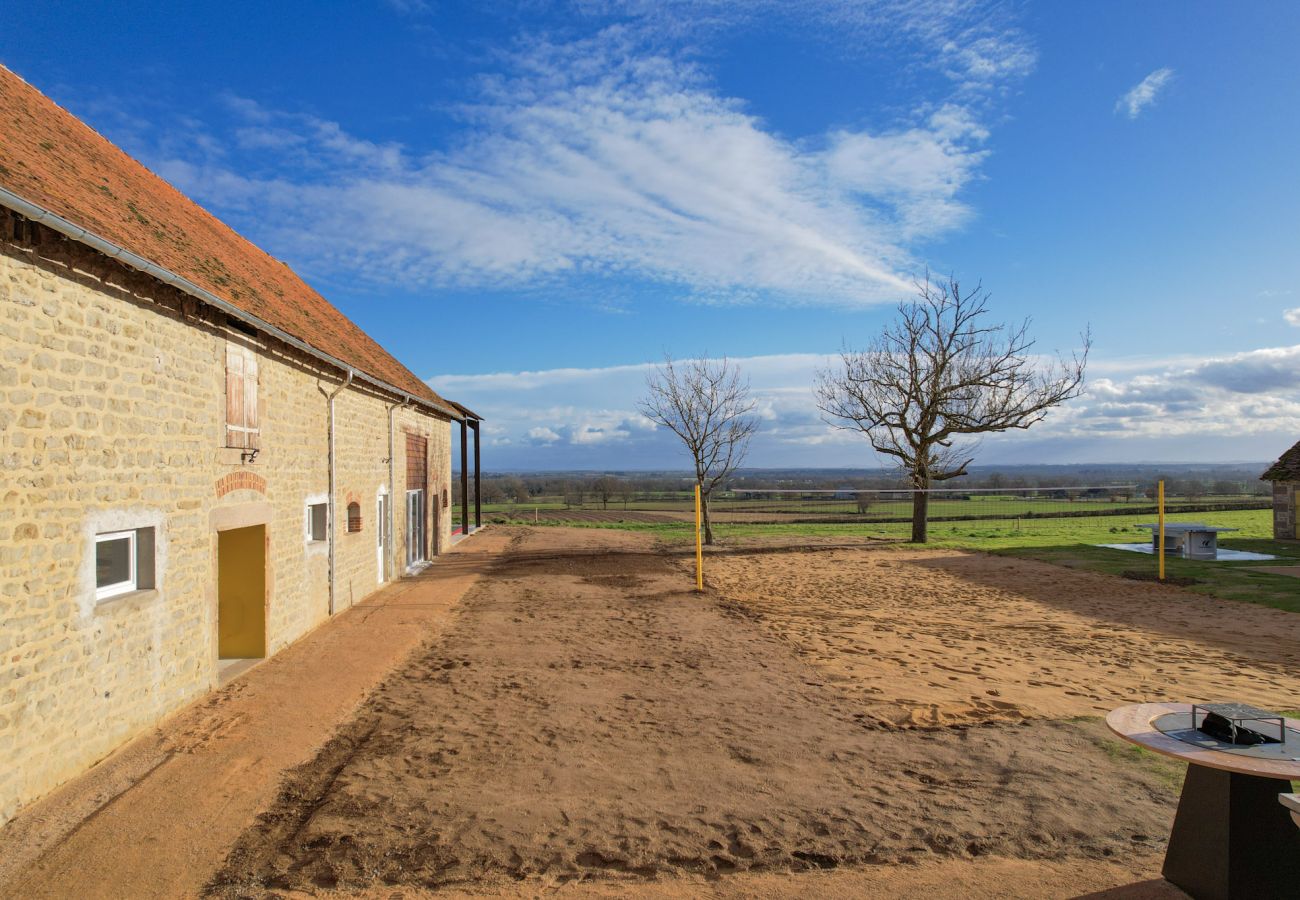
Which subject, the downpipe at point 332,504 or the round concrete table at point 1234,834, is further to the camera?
the downpipe at point 332,504

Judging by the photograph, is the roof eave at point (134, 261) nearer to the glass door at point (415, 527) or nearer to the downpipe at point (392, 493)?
the downpipe at point (392, 493)

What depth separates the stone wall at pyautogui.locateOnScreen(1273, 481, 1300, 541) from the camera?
A: 2259 centimetres

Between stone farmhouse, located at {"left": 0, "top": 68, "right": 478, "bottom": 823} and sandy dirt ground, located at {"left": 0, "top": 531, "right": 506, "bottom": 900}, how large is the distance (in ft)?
0.80

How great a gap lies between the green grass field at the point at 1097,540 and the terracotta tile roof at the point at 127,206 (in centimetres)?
1617

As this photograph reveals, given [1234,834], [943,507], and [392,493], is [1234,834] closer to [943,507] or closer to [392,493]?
[392,493]

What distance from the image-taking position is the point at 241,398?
805 centimetres

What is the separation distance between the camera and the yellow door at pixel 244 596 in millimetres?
8734

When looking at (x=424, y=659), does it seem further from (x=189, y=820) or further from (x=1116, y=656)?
(x=1116, y=656)

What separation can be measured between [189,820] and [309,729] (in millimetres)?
1829

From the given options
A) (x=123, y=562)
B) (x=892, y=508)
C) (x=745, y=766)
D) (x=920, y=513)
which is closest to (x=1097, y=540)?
(x=920, y=513)

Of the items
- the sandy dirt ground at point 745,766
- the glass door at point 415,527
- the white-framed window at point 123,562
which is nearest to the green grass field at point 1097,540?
the sandy dirt ground at point 745,766

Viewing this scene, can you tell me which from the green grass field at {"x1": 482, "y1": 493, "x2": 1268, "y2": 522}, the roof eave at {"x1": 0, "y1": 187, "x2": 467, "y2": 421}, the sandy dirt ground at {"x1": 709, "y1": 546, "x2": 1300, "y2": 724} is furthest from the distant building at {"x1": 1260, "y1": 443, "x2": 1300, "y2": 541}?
the roof eave at {"x1": 0, "y1": 187, "x2": 467, "y2": 421}

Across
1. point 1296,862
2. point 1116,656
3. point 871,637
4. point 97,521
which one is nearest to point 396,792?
point 97,521

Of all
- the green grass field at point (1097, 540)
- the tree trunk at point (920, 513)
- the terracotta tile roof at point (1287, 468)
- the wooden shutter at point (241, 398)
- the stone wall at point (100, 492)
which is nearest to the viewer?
the stone wall at point (100, 492)
